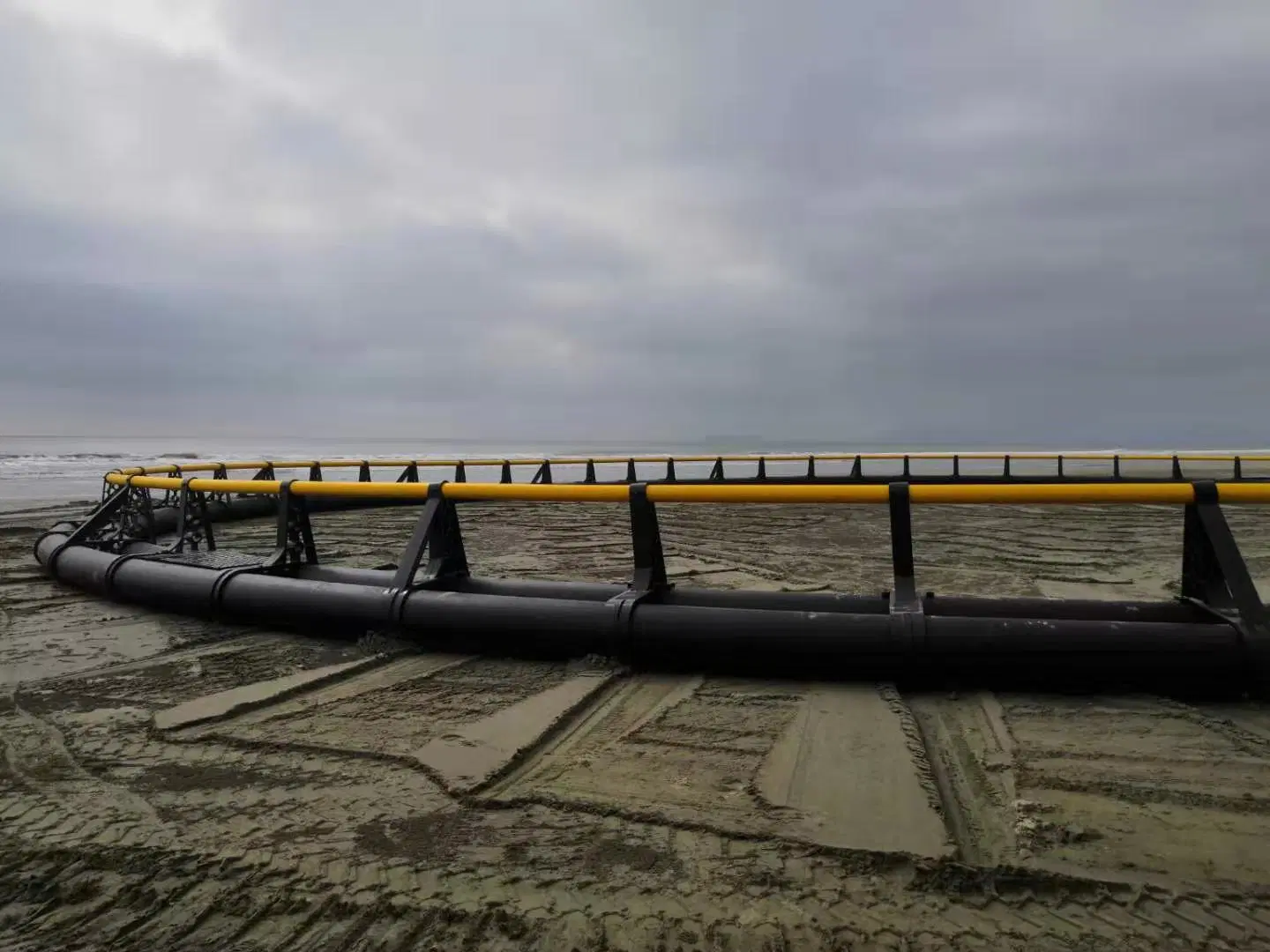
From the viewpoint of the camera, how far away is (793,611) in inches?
125

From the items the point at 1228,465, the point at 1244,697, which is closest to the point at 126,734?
the point at 1244,697

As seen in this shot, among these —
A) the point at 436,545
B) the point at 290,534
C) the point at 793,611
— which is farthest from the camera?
the point at 290,534

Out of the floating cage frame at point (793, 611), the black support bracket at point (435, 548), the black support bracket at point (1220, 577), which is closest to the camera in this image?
the black support bracket at point (1220, 577)

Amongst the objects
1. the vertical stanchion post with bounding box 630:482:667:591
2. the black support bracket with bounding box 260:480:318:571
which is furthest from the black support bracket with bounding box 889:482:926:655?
the black support bracket with bounding box 260:480:318:571

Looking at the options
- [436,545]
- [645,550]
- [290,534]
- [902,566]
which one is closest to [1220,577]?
[902,566]

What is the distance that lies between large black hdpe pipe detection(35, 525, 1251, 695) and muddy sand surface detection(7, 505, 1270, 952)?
113 mm

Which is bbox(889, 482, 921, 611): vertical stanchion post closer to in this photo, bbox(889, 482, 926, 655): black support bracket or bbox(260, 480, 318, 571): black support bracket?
bbox(889, 482, 926, 655): black support bracket

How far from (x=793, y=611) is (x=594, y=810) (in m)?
1.50

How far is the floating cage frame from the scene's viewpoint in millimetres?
2779

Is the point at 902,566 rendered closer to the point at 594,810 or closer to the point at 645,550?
the point at 645,550

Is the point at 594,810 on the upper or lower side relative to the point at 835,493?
lower

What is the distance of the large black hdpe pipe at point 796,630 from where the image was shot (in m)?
2.77

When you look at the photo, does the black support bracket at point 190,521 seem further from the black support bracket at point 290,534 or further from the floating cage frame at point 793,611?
the black support bracket at point 290,534

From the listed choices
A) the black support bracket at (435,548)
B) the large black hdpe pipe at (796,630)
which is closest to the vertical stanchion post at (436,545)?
the black support bracket at (435,548)
